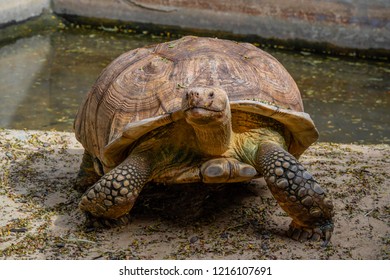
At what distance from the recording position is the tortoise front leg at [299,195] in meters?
3.73

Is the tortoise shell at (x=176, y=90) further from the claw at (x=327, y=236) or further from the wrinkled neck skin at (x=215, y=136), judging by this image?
the claw at (x=327, y=236)

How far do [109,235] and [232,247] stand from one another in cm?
73

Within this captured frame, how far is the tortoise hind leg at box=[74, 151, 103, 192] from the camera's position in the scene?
4676 millimetres

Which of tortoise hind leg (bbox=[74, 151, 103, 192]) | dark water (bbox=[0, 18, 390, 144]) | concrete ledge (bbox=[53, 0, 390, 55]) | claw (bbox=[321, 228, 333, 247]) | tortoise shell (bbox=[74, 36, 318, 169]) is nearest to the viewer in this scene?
claw (bbox=[321, 228, 333, 247])

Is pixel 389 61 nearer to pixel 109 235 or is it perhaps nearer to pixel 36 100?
pixel 36 100

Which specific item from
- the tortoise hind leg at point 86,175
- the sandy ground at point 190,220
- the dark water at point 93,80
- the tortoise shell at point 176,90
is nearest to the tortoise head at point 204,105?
the tortoise shell at point 176,90

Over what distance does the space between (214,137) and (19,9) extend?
7416 mm

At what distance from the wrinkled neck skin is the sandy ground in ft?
1.57

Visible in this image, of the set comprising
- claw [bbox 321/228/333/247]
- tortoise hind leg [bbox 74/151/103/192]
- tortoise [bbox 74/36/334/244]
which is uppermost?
tortoise [bbox 74/36/334/244]

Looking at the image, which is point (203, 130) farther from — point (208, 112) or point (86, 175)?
Answer: point (86, 175)

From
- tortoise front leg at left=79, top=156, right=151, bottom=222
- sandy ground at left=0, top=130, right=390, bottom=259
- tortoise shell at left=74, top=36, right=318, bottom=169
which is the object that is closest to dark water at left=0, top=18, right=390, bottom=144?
sandy ground at left=0, top=130, right=390, bottom=259

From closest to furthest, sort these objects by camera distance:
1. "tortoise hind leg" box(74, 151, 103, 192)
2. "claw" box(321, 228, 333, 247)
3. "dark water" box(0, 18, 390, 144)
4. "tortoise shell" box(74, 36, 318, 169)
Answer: "claw" box(321, 228, 333, 247) → "tortoise shell" box(74, 36, 318, 169) → "tortoise hind leg" box(74, 151, 103, 192) → "dark water" box(0, 18, 390, 144)

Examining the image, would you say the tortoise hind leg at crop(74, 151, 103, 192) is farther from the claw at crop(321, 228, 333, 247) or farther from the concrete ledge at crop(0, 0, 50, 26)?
the concrete ledge at crop(0, 0, 50, 26)

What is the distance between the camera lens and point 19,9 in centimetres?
1039
